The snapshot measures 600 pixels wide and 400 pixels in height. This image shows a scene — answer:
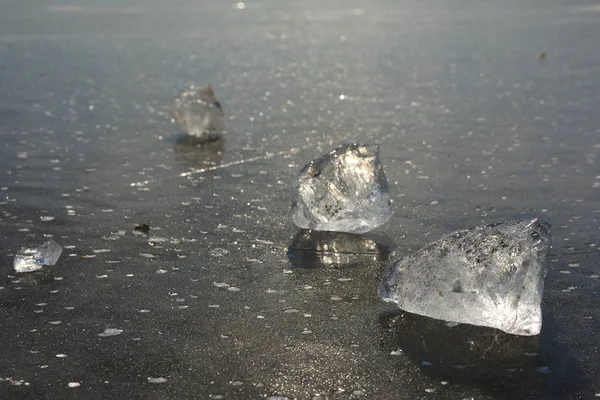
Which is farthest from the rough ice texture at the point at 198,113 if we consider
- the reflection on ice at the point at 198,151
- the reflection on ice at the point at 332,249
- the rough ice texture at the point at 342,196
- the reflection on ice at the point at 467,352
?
the reflection on ice at the point at 467,352

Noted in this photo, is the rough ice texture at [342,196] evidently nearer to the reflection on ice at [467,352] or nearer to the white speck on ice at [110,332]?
the reflection on ice at [467,352]

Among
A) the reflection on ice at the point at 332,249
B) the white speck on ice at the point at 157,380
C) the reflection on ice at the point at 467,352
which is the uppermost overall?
the white speck on ice at the point at 157,380

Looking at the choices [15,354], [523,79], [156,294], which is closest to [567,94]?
[523,79]

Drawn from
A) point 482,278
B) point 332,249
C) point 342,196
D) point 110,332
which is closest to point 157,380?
point 110,332

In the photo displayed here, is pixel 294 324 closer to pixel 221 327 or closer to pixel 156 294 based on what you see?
pixel 221 327

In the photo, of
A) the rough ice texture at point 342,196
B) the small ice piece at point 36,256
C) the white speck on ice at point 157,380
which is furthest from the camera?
the rough ice texture at point 342,196

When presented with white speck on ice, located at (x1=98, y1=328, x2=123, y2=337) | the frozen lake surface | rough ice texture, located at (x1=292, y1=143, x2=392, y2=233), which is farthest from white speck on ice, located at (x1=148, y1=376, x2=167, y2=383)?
rough ice texture, located at (x1=292, y1=143, x2=392, y2=233)
